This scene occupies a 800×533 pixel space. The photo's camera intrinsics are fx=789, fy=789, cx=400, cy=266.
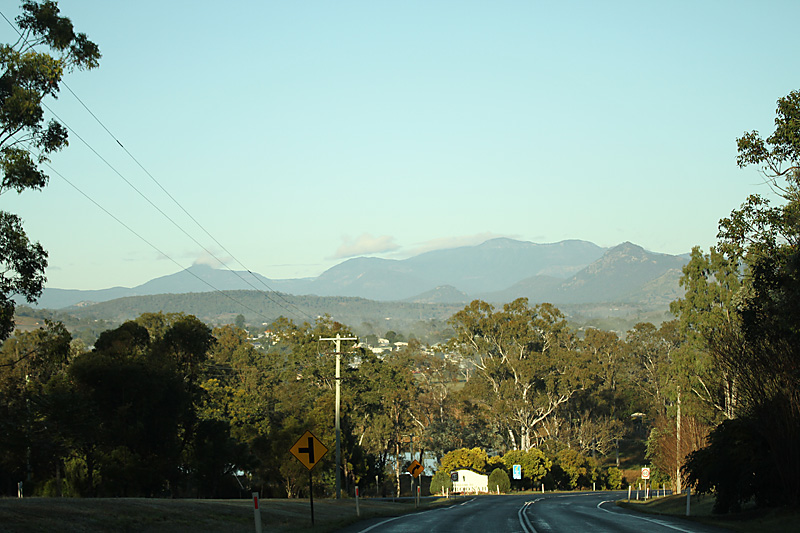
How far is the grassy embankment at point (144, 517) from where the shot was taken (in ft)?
59.8

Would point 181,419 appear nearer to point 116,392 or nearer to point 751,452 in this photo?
point 116,392

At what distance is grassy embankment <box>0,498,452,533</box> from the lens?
18.2m

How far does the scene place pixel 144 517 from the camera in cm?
2192

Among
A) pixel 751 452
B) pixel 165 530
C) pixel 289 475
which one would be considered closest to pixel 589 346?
pixel 289 475

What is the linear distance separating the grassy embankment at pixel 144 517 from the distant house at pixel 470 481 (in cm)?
5111

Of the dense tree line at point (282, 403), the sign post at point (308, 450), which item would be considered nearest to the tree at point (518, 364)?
the dense tree line at point (282, 403)

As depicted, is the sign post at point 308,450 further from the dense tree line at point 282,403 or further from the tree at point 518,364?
the tree at point 518,364

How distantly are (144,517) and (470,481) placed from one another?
62.9 meters

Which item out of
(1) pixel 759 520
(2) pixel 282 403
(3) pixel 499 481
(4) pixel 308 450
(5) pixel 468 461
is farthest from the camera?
(5) pixel 468 461

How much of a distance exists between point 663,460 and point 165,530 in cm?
Answer: 4830

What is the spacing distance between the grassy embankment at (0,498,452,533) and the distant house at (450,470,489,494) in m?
51.1

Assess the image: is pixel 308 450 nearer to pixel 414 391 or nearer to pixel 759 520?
pixel 759 520

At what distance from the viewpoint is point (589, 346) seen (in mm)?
111500

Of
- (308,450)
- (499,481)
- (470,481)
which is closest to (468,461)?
(470,481)
